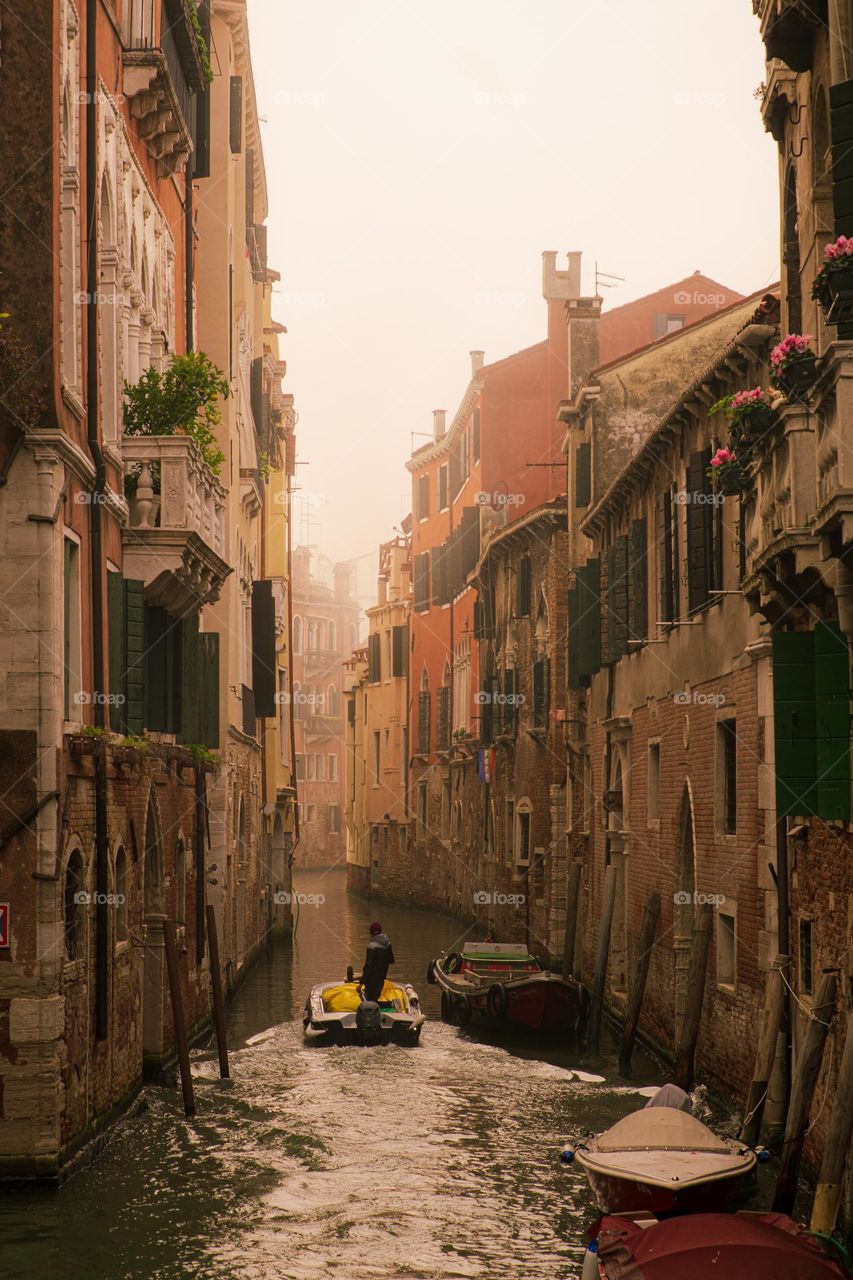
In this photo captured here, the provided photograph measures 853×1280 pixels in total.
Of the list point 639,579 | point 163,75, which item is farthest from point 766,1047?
point 163,75

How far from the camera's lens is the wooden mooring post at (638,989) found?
18.6 metres

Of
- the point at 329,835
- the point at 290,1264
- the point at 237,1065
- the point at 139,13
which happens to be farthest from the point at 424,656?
the point at 290,1264

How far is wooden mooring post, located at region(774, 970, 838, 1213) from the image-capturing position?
444 inches

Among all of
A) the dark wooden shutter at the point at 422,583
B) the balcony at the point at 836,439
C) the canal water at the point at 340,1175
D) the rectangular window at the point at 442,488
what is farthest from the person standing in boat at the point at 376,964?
the rectangular window at the point at 442,488

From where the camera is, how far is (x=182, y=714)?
19.0 metres

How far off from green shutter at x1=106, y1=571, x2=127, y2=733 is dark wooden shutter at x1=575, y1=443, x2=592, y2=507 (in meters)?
13.6

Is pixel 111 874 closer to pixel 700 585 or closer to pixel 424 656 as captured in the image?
pixel 700 585

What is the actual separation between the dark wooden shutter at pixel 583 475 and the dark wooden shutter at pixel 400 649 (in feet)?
88.0

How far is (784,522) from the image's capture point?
11.7 metres

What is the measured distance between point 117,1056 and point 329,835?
6080 cm

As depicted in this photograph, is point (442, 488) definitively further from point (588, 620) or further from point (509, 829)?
point (588, 620)

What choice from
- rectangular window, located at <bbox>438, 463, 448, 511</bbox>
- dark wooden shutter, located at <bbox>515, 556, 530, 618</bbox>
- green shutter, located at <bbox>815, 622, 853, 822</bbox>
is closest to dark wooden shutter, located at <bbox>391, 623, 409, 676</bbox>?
rectangular window, located at <bbox>438, 463, 448, 511</bbox>

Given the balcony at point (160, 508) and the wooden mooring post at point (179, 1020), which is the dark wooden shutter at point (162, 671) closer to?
the balcony at point (160, 508)

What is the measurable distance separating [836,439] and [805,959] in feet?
16.3
